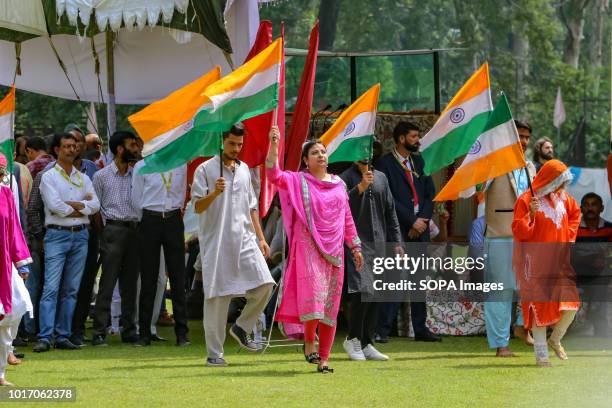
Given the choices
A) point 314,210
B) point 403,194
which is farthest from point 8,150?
point 403,194

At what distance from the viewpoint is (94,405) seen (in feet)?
30.5

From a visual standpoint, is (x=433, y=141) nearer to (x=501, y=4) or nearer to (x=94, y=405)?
(x=94, y=405)

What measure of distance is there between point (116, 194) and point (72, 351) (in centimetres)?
159

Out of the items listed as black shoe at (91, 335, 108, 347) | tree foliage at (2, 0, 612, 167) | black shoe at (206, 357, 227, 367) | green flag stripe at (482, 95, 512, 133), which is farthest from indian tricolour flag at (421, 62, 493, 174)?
tree foliage at (2, 0, 612, 167)

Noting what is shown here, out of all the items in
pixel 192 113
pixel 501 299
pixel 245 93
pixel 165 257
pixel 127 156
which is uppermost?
pixel 245 93

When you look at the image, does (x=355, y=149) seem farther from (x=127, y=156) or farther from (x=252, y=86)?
(x=127, y=156)

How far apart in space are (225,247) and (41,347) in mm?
2334

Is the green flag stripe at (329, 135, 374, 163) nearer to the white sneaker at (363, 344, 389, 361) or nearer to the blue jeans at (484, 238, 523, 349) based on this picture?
the blue jeans at (484, 238, 523, 349)

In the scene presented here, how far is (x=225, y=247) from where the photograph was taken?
458 inches

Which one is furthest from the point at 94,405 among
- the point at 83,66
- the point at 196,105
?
the point at 83,66

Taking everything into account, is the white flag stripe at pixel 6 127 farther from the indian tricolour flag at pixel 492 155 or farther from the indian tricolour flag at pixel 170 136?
the indian tricolour flag at pixel 492 155

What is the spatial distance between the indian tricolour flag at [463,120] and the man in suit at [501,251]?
0.45 m

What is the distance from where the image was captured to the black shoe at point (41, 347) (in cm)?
1286

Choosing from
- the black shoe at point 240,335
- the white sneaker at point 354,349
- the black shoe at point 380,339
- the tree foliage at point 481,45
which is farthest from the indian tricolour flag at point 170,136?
the tree foliage at point 481,45
